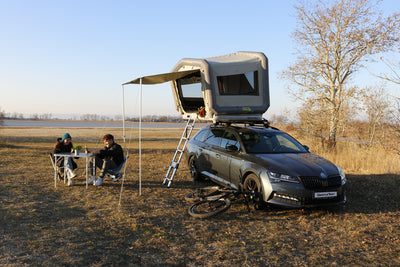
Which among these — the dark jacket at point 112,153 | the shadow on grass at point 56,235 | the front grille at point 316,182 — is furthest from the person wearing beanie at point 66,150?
the front grille at point 316,182

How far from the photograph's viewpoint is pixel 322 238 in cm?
477

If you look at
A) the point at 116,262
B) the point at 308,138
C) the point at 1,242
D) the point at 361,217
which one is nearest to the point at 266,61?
the point at 361,217

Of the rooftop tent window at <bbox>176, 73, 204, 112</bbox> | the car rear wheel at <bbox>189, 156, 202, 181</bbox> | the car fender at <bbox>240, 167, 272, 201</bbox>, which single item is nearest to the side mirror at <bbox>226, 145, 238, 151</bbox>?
the car fender at <bbox>240, 167, 272, 201</bbox>

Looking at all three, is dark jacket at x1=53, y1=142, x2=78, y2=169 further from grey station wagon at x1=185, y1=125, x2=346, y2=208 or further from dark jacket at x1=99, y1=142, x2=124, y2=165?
grey station wagon at x1=185, y1=125, x2=346, y2=208

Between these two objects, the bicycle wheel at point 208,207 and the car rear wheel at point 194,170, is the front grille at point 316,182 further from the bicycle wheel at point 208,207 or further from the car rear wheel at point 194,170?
the car rear wheel at point 194,170

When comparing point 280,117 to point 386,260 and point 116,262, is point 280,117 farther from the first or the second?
point 116,262

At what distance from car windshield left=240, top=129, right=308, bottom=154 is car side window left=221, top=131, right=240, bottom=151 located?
18 cm

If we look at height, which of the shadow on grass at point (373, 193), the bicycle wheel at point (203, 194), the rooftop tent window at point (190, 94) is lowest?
the shadow on grass at point (373, 193)

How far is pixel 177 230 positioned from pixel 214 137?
3.64 m

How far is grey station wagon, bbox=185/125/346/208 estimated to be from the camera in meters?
5.67

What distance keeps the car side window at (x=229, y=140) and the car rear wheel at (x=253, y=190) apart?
3.05ft

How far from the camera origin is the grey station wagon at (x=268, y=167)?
223 inches

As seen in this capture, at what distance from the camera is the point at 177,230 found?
5031mm

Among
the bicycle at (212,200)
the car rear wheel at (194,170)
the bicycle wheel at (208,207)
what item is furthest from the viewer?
the car rear wheel at (194,170)
